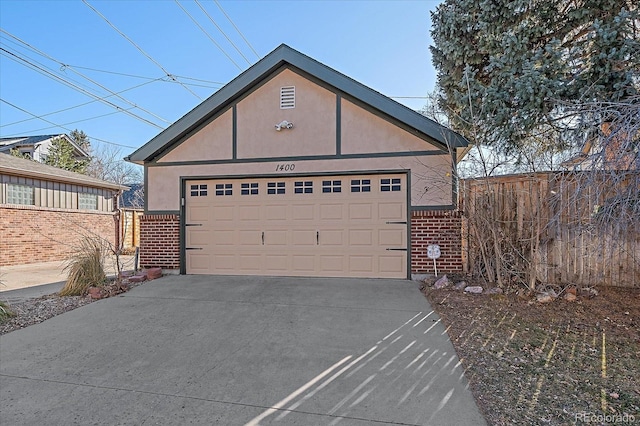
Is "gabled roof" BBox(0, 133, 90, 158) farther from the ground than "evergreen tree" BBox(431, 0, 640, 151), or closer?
farther from the ground

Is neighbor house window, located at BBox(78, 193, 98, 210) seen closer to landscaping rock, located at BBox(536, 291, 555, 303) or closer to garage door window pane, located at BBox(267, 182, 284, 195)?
garage door window pane, located at BBox(267, 182, 284, 195)

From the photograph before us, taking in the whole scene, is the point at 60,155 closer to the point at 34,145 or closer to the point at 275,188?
the point at 34,145

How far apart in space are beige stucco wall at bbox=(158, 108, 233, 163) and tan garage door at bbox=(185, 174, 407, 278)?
0.60 m

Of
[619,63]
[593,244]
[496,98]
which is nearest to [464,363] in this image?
[593,244]

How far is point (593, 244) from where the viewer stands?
5648mm

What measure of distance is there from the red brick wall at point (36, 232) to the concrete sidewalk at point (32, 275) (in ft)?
1.25

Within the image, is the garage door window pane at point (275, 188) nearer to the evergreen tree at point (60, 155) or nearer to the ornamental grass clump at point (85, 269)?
the ornamental grass clump at point (85, 269)

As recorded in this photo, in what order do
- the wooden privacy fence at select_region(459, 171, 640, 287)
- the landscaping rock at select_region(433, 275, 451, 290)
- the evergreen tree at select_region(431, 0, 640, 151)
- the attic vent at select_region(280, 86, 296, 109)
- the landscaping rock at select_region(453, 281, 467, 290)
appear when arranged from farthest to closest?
the attic vent at select_region(280, 86, 296, 109), the landscaping rock at select_region(433, 275, 451, 290), the landscaping rock at select_region(453, 281, 467, 290), the wooden privacy fence at select_region(459, 171, 640, 287), the evergreen tree at select_region(431, 0, 640, 151)

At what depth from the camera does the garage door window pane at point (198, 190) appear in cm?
802

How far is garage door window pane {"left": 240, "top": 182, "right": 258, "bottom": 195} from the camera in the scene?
7.79 meters

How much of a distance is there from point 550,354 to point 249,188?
618 centimetres

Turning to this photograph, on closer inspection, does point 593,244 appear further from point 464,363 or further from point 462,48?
point 462,48

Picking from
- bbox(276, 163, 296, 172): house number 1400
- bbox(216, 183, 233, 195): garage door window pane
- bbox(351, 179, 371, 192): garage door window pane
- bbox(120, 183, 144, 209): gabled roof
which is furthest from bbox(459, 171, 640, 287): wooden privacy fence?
bbox(120, 183, 144, 209): gabled roof

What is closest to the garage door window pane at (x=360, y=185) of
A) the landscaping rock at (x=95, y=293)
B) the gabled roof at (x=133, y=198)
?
the landscaping rock at (x=95, y=293)
